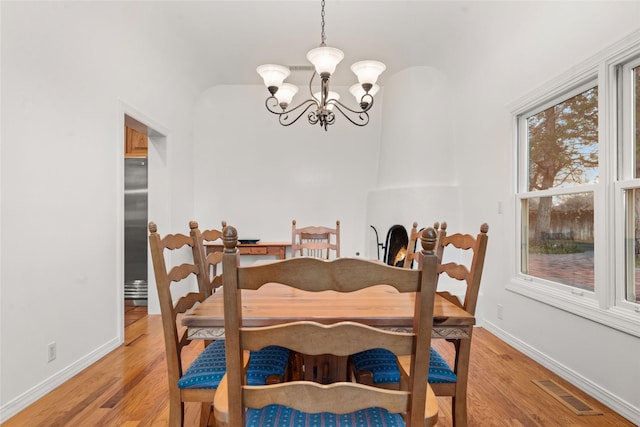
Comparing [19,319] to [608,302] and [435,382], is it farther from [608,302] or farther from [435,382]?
[608,302]

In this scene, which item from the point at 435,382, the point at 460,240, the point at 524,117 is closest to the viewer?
the point at 435,382

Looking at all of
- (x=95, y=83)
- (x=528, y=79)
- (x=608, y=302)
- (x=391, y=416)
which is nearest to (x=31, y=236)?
(x=95, y=83)

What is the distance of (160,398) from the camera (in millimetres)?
2004

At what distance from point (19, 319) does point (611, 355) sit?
10.8 ft

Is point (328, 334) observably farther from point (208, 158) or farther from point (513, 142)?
point (208, 158)

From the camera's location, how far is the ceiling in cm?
295

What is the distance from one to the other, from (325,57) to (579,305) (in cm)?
222

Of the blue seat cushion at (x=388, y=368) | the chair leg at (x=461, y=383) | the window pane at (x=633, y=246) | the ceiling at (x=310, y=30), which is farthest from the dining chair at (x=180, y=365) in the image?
the ceiling at (x=310, y=30)

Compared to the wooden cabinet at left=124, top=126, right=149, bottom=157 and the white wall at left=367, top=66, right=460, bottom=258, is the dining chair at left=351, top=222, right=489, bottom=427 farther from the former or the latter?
the wooden cabinet at left=124, top=126, right=149, bottom=157

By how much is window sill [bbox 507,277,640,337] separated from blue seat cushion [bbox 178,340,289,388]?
180 cm

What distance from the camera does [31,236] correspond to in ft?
6.49

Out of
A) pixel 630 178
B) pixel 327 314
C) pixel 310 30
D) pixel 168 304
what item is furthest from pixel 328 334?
pixel 310 30

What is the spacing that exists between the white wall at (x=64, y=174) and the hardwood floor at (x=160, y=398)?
0.15 m

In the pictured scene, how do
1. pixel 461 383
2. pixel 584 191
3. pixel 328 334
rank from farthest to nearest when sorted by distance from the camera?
pixel 584 191
pixel 461 383
pixel 328 334
